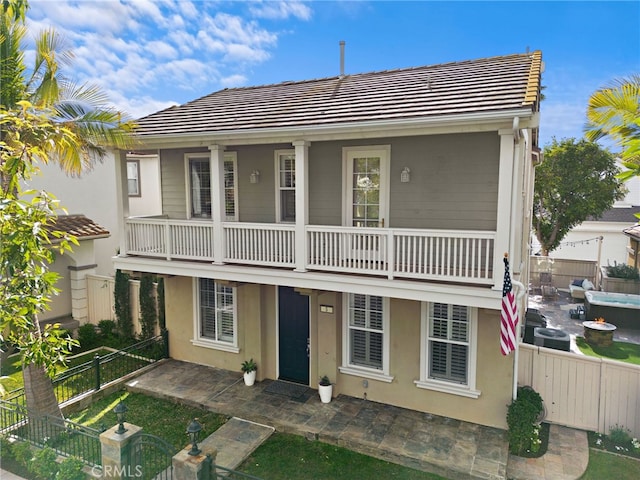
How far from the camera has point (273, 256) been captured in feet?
28.9

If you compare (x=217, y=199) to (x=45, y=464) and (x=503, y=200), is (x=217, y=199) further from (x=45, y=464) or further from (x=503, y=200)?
(x=503, y=200)

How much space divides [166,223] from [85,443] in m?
4.69

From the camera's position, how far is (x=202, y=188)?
443 inches

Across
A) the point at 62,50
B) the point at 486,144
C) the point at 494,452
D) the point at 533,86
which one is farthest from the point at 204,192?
the point at 494,452

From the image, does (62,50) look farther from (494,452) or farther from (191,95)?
(494,452)

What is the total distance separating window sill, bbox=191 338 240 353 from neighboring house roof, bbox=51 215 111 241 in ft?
20.1

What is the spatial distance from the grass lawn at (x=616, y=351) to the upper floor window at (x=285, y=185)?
943 centimetres

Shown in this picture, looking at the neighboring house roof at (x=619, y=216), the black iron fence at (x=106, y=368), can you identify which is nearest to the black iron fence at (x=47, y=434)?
the black iron fence at (x=106, y=368)

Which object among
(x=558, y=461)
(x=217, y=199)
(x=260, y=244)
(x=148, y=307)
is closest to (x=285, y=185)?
(x=217, y=199)

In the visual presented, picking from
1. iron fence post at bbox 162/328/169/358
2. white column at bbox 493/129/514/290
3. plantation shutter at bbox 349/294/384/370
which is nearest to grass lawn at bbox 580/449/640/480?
white column at bbox 493/129/514/290

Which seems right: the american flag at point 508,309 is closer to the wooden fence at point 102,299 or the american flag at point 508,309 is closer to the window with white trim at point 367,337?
the window with white trim at point 367,337

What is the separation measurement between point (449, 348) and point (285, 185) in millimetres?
5269

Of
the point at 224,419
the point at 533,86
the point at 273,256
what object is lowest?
the point at 224,419

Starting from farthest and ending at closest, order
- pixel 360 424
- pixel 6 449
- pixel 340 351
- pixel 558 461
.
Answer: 1. pixel 340 351
2. pixel 360 424
3. pixel 558 461
4. pixel 6 449
